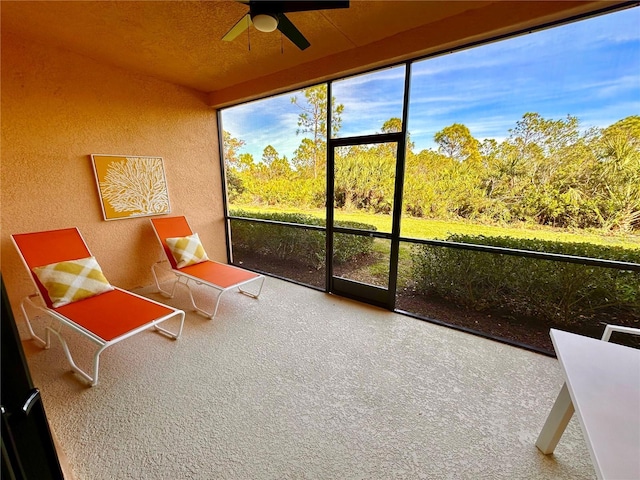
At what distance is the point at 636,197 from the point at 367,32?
103 inches

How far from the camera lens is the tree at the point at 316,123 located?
3164 mm

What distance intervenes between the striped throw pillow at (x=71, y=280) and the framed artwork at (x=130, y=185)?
2.71 feet

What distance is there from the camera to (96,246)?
3.20 meters

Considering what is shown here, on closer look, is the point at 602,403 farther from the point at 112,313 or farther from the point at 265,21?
the point at 112,313

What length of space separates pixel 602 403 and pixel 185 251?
3.73 metres

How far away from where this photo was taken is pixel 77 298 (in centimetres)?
249

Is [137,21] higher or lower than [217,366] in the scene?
higher

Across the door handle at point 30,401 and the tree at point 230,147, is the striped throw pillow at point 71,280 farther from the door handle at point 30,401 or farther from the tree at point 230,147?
Answer: the tree at point 230,147

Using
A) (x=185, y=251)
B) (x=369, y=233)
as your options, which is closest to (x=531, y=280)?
(x=369, y=233)

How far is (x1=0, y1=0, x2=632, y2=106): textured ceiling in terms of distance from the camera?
6.80 ft

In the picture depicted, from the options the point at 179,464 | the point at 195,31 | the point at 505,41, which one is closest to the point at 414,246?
the point at 505,41

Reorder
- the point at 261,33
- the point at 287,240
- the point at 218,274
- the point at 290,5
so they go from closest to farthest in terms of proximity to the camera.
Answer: the point at 290,5 → the point at 261,33 → the point at 218,274 → the point at 287,240

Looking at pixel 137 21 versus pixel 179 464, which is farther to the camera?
pixel 137 21

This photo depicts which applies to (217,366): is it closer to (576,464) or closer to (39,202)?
(576,464)
